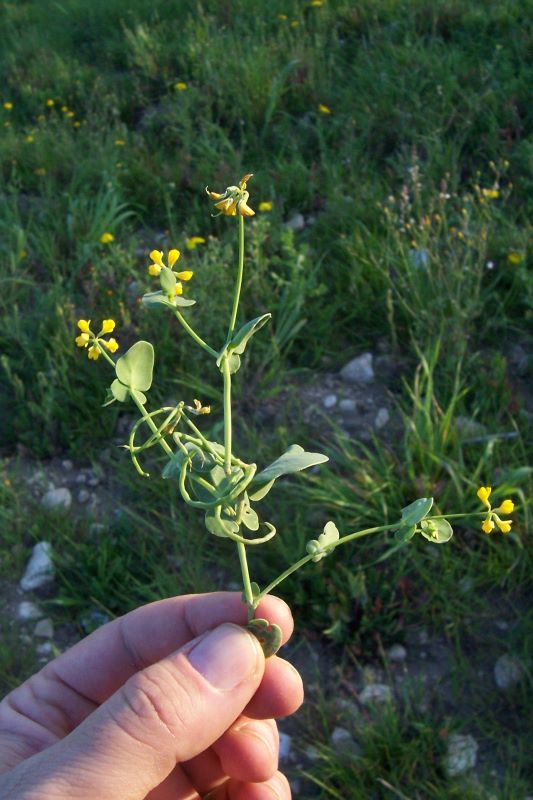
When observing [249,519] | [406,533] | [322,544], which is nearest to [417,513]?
[406,533]

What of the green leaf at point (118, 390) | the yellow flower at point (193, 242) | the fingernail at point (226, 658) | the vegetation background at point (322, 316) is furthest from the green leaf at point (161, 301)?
the yellow flower at point (193, 242)

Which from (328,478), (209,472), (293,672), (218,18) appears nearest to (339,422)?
(328,478)

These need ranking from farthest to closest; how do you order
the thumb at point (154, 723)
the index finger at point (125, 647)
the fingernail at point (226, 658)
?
the index finger at point (125, 647), the fingernail at point (226, 658), the thumb at point (154, 723)

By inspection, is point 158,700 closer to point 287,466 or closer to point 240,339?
point 287,466

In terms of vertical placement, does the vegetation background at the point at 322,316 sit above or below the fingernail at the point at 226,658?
below

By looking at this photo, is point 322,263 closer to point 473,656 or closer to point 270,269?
point 270,269

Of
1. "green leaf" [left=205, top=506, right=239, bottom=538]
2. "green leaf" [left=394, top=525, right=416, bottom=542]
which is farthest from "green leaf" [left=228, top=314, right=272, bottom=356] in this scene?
"green leaf" [left=394, top=525, right=416, bottom=542]

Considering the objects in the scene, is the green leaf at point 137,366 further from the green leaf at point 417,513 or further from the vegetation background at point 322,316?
the vegetation background at point 322,316
